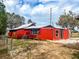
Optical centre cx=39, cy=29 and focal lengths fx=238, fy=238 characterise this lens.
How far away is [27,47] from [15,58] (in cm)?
230

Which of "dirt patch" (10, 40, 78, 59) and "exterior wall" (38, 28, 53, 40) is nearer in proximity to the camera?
"dirt patch" (10, 40, 78, 59)

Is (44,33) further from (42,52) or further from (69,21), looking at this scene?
(69,21)

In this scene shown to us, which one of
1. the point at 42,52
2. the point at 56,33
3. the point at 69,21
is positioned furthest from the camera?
the point at 69,21

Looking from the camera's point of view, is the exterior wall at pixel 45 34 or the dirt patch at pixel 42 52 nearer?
the dirt patch at pixel 42 52

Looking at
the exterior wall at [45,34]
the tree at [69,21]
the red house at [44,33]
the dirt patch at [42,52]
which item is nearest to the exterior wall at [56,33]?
the red house at [44,33]

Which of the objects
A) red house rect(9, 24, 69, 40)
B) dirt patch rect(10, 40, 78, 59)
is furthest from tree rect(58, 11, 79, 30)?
dirt patch rect(10, 40, 78, 59)

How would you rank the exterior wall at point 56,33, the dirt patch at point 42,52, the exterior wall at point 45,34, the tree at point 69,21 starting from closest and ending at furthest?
the dirt patch at point 42,52, the exterior wall at point 45,34, the exterior wall at point 56,33, the tree at point 69,21

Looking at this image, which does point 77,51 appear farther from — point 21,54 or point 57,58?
point 21,54

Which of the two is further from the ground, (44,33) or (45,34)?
(44,33)

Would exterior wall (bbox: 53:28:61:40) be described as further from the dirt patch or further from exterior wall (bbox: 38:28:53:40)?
the dirt patch

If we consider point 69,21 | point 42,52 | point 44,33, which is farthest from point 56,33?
point 69,21

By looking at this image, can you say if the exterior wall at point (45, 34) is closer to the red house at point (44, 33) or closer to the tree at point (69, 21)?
the red house at point (44, 33)

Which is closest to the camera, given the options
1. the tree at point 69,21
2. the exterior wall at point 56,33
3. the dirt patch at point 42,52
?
the dirt patch at point 42,52

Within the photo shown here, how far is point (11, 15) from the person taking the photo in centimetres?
11119
